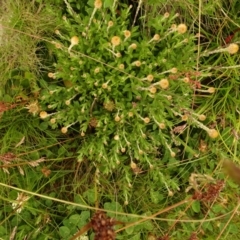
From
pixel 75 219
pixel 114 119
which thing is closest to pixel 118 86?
pixel 114 119

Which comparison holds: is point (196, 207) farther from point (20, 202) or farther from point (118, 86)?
point (20, 202)

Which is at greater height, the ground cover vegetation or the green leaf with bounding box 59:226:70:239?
the ground cover vegetation

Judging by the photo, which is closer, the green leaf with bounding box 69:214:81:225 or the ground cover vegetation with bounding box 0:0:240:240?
the ground cover vegetation with bounding box 0:0:240:240

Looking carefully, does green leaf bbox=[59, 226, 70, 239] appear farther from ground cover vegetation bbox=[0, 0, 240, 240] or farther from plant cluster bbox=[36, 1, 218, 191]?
plant cluster bbox=[36, 1, 218, 191]

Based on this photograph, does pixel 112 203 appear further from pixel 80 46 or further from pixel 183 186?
pixel 80 46

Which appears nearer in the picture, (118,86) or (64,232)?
(118,86)

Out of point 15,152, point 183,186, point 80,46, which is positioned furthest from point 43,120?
point 183,186

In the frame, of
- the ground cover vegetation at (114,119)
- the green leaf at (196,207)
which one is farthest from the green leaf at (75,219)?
the green leaf at (196,207)

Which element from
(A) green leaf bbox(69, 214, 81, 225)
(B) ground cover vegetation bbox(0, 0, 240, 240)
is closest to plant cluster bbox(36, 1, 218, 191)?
(B) ground cover vegetation bbox(0, 0, 240, 240)
